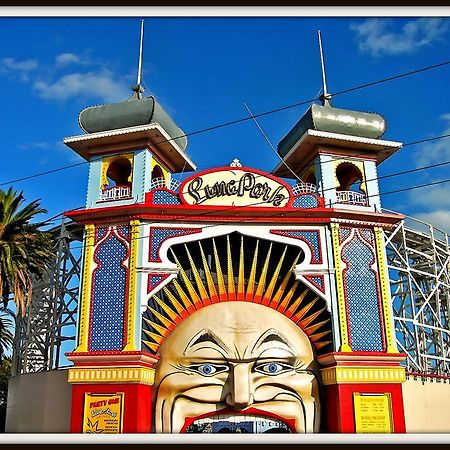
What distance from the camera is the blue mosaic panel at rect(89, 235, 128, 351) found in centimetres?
1875

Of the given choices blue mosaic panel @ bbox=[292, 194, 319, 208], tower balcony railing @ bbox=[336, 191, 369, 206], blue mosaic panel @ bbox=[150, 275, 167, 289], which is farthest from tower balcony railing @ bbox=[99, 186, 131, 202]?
tower balcony railing @ bbox=[336, 191, 369, 206]

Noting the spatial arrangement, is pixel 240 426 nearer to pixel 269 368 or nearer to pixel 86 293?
pixel 269 368

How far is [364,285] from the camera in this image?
19844 mm

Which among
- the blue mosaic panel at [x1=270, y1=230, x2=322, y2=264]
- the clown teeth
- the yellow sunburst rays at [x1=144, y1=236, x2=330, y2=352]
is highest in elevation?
the blue mosaic panel at [x1=270, y1=230, x2=322, y2=264]

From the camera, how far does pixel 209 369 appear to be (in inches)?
727

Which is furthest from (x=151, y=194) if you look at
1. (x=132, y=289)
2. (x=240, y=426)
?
(x=240, y=426)

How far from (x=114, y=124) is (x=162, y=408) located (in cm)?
1026

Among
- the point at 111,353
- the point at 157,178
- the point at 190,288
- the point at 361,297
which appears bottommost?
the point at 111,353

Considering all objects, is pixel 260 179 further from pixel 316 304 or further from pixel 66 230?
pixel 66 230

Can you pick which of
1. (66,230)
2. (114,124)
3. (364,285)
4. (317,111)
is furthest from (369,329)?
(66,230)

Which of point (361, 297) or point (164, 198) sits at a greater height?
point (164, 198)

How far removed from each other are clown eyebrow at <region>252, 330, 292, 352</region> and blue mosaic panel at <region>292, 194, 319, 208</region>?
4.71 m

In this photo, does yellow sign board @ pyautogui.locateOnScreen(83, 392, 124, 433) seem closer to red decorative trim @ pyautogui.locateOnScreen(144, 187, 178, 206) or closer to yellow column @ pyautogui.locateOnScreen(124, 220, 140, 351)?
yellow column @ pyautogui.locateOnScreen(124, 220, 140, 351)

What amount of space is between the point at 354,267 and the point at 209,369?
20.6 feet
